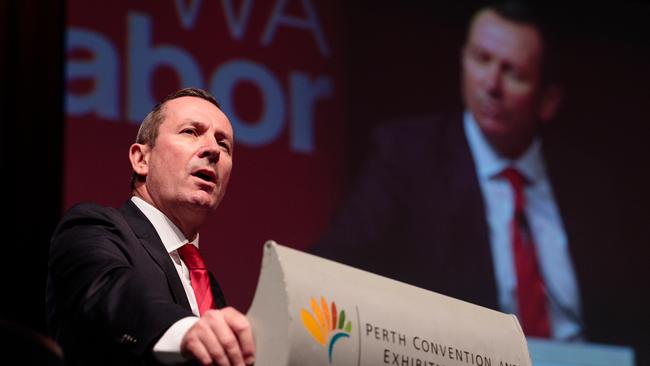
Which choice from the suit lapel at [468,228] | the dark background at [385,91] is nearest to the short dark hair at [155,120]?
the dark background at [385,91]

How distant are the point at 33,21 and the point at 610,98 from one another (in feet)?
9.47

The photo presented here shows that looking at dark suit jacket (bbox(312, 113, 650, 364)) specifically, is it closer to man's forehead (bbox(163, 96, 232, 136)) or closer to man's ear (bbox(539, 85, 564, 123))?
man's ear (bbox(539, 85, 564, 123))

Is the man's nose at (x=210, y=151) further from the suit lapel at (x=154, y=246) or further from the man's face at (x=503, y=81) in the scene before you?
the man's face at (x=503, y=81)

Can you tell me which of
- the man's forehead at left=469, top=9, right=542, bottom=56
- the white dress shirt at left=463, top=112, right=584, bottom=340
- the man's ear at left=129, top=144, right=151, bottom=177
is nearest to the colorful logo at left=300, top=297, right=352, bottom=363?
the man's ear at left=129, top=144, right=151, bottom=177

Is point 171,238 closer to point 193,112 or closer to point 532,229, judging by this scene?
point 193,112

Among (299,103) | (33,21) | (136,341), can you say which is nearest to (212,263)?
(299,103)

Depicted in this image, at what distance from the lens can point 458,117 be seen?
4934mm

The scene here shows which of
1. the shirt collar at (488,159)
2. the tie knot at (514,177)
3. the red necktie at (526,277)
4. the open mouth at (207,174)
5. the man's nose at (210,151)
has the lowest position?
the red necktie at (526,277)

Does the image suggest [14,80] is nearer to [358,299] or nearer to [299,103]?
[299,103]

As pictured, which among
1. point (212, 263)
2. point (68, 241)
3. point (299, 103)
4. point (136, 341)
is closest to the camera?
point (136, 341)

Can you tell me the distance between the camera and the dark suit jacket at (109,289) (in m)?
1.62

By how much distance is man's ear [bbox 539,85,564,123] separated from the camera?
520cm

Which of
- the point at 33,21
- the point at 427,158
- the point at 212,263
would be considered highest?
the point at 33,21

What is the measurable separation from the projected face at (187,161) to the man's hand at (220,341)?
2.10 feet
